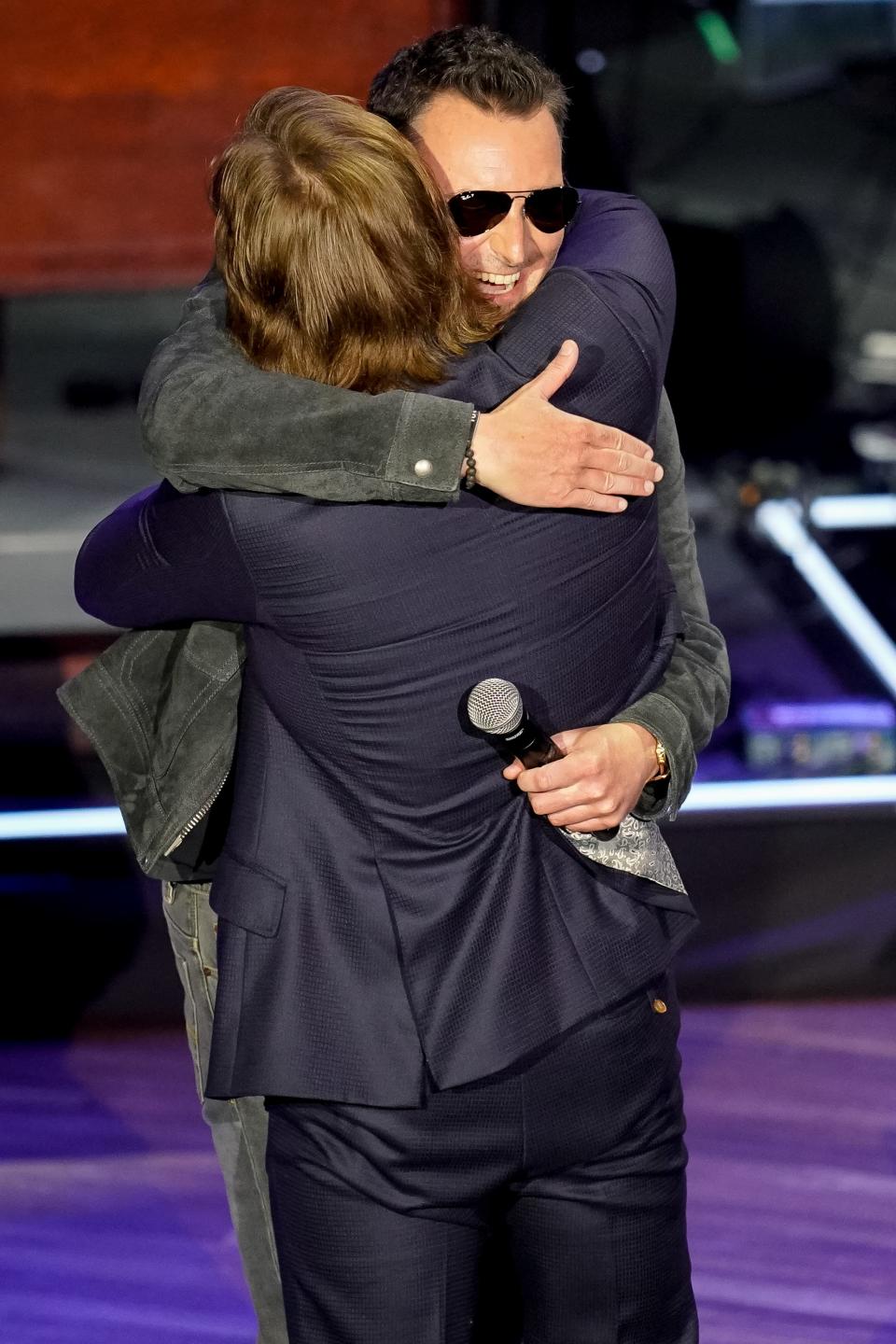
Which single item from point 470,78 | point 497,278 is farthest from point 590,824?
point 470,78

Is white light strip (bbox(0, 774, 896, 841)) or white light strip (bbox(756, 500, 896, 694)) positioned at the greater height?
white light strip (bbox(756, 500, 896, 694))

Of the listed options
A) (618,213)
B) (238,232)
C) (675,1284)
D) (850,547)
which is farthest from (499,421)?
(850,547)

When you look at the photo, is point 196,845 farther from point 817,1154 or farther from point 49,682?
point 49,682

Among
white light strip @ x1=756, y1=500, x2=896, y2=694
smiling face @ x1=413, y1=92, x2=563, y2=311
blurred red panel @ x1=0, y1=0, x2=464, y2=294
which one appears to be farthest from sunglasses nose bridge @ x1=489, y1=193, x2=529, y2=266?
white light strip @ x1=756, y1=500, x2=896, y2=694

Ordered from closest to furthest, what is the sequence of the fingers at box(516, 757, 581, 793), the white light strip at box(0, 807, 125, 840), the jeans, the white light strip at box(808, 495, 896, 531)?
the fingers at box(516, 757, 581, 793), the jeans, the white light strip at box(0, 807, 125, 840), the white light strip at box(808, 495, 896, 531)

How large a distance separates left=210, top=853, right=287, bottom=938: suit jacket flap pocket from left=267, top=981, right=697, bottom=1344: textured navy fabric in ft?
0.52

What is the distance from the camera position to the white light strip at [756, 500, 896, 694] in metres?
4.01

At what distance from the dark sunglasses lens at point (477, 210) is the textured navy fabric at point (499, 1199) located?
2.28ft

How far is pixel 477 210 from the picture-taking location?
1.48 meters

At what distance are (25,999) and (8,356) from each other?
1.45 meters

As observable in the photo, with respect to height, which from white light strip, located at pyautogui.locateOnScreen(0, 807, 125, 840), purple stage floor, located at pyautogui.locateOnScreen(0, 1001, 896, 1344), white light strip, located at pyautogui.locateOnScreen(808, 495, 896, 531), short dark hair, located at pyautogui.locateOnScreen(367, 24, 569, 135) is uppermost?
short dark hair, located at pyautogui.locateOnScreen(367, 24, 569, 135)

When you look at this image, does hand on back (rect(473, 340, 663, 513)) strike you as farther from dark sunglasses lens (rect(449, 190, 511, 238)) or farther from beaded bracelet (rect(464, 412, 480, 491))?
dark sunglasses lens (rect(449, 190, 511, 238))

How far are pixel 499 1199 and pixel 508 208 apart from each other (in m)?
0.87

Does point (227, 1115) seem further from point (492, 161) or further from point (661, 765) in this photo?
point (492, 161)
